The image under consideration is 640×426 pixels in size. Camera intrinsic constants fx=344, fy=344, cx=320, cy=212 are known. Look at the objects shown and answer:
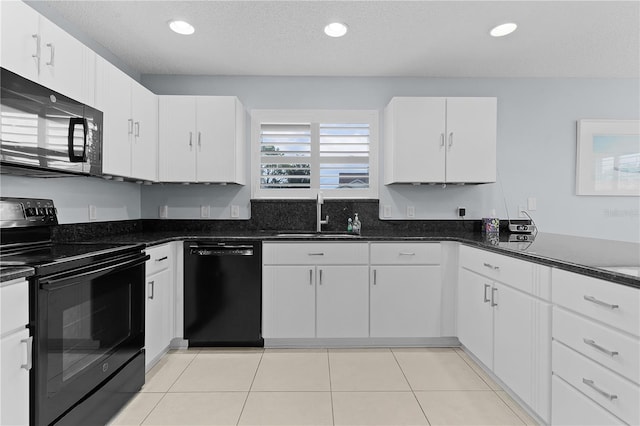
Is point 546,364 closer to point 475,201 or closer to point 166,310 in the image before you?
point 475,201

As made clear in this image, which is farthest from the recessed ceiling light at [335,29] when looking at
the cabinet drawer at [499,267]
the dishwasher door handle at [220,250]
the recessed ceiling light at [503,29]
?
the cabinet drawer at [499,267]

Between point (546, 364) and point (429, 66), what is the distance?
2.54 meters

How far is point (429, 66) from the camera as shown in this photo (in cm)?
313

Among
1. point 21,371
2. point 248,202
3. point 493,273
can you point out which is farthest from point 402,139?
point 21,371

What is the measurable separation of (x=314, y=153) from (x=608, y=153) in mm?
2858

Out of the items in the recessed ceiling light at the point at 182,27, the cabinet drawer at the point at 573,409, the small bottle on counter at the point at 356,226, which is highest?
the recessed ceiling light at the point at 182,27

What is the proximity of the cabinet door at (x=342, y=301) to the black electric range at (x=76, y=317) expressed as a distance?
1.29 m

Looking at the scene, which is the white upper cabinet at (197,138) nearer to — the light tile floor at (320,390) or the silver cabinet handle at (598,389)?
the light tile floor at (320,390)

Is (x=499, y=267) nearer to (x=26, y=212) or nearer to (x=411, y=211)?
(x=411, y=211)

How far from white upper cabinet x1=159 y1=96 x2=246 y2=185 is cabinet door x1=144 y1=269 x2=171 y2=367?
0.90m

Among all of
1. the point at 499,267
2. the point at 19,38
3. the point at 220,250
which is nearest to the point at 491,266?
the point at 499,267

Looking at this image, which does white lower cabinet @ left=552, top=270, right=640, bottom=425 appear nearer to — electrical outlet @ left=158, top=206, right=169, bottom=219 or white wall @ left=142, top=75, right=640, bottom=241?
white wall @ left=142, top=75, right=640, bottom=241

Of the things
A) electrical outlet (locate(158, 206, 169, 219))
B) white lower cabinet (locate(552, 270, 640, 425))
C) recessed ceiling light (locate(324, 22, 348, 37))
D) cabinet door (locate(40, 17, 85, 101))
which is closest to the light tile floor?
white lower cabinet (locate(552, 270, 640, 425))

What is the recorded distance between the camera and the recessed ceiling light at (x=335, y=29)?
2422 mm
